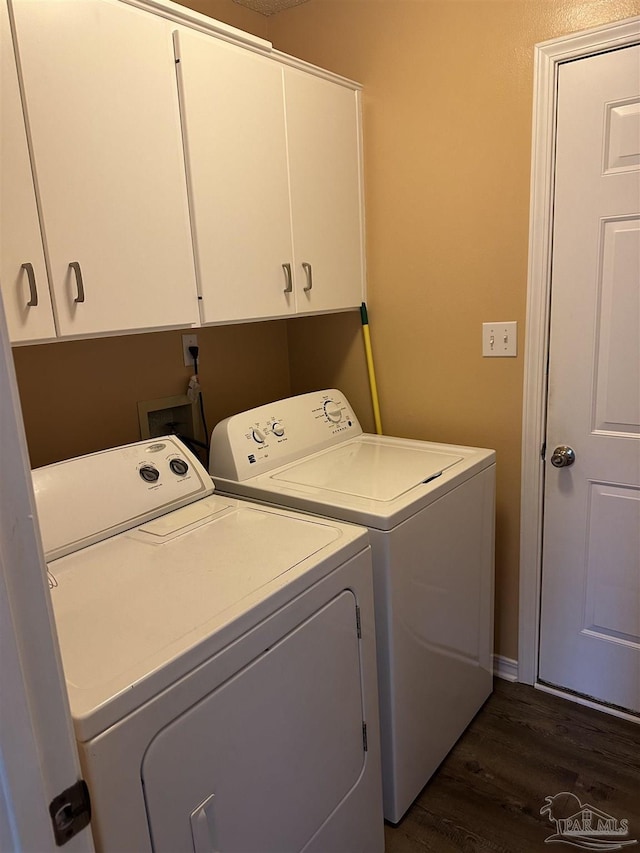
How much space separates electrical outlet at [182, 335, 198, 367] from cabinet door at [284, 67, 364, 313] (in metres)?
0.44

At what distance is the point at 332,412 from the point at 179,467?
2.33 feet

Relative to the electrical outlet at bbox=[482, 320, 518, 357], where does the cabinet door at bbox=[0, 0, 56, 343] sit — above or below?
above

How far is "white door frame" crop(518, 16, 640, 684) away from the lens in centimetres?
174

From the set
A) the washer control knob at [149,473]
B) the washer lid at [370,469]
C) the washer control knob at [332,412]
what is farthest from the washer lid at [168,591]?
the washer control knob at [332,412]

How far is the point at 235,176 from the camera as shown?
173cm

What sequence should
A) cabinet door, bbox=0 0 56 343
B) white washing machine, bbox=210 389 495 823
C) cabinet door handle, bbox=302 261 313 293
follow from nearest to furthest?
cabinet door, bbox=0 0 56 343
white washing machine, bbox=210 389 495 823
cabinet door handle, bbox=302 261 313 293

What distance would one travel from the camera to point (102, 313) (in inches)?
56.7

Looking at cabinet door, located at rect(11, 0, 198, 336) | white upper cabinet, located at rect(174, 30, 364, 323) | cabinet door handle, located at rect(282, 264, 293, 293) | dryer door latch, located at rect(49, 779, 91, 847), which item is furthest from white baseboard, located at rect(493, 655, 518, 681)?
dryer door latch, located at rect(49, 779, 91, 847)

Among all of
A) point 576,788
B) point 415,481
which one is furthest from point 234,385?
point 576,788

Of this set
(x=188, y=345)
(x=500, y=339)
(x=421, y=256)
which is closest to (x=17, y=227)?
(x=188, y=345)

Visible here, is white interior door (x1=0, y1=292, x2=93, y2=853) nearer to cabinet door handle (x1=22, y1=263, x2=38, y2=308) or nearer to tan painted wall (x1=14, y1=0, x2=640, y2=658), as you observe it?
cabinet door handle (x1=22, y1=263, x2=38, y2=308)

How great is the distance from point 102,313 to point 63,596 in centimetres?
65

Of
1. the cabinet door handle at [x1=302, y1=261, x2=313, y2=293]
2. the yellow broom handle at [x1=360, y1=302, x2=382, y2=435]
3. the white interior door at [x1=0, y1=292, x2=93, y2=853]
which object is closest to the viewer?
the white interior door at [x1=0, y1=292, x2=93, y2=853]

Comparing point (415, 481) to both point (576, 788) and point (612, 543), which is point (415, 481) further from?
point (576, 788)
